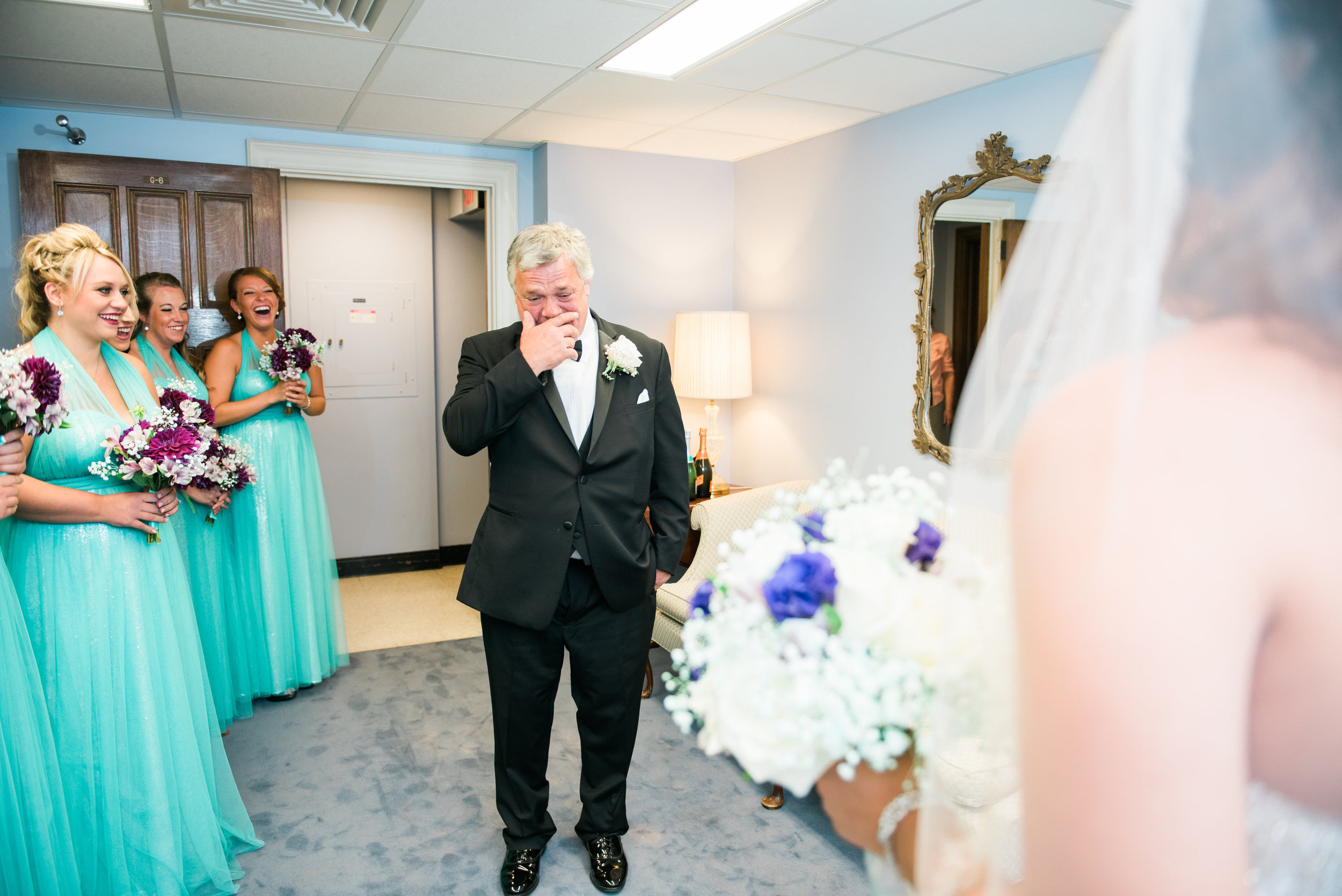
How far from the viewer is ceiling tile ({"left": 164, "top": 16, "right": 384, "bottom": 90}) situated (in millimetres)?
2863

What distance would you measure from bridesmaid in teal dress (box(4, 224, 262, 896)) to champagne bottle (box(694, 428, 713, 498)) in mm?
2513

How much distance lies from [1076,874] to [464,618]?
4624 mm

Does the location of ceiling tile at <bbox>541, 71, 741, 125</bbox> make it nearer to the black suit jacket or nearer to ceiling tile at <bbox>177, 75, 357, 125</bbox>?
ceiling tile at <bbox>177, 75, 357, 125</bbox>

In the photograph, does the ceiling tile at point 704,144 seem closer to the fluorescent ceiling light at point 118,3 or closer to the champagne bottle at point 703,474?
the champagne bottle at point 703,474

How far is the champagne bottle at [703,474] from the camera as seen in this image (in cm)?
440

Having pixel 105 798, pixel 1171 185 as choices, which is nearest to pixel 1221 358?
pixel 1171 185

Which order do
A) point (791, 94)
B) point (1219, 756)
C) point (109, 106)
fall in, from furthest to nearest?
1. point (109, 106)
2. point (791, 94)
3. point (1219, 756)

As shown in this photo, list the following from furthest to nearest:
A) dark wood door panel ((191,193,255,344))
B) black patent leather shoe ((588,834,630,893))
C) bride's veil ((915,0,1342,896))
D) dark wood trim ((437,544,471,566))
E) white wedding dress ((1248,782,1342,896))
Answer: dark wood trim ((437,544,471,566)), dark wood door panel ((191,193,255,344)), black patent leather shoe ((588,834,630,893)), white wedding dress ((1248,782,1342,896)), bride's veil ((915,0,1342,896))

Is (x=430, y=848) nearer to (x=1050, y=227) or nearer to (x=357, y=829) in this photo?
(x=357, y=829)

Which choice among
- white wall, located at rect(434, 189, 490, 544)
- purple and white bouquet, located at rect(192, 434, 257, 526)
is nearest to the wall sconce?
purple and white bouquet, located at rect(192, 434, 257, 526)

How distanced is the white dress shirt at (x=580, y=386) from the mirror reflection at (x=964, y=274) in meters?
1.74

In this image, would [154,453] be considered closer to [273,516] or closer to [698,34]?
[273,516]

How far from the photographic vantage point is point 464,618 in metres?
4.88

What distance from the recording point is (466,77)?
3365mm
